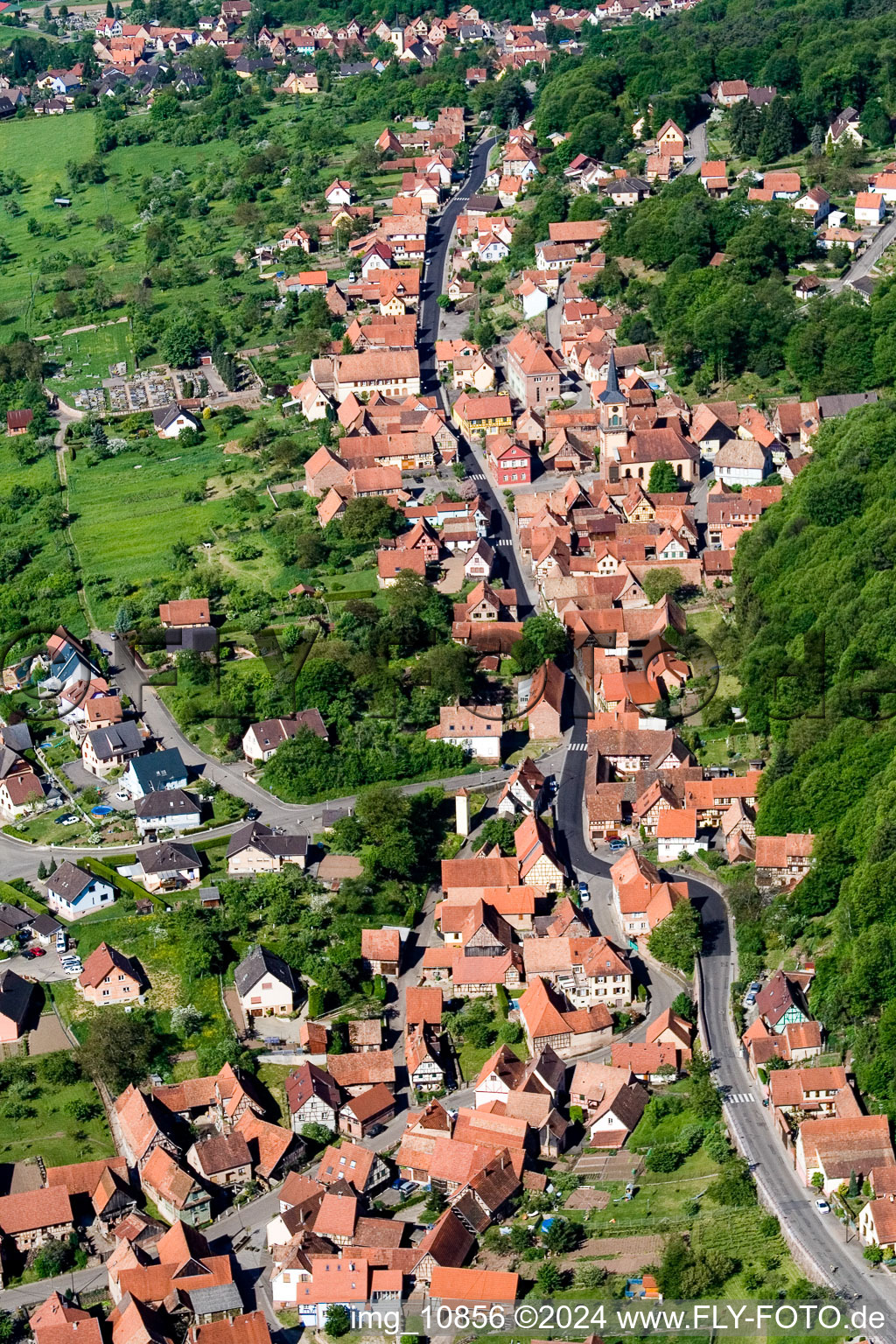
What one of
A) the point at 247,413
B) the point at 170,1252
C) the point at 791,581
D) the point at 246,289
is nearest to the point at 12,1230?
the point at 170,1252

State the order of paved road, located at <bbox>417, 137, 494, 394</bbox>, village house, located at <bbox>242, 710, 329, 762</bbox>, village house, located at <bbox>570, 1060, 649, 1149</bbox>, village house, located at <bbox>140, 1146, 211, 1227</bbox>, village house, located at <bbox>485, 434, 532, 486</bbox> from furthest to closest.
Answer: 1. paved road, located at <bbox>417, 137, 494, 394</bbox>
2. village house, located at <bbox>485, 434, 532, 486</bbox>
3. village house, located at <bbox>242, 710, 329, 762</bbox>
4. village house, located at <bbox>570, 1060, 649, 1149</bbox>
5. village house, located at <bbox>140, 1146, 211, 1227</bbox>

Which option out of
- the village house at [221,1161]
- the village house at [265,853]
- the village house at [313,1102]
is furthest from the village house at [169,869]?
the village house at [221,1161]

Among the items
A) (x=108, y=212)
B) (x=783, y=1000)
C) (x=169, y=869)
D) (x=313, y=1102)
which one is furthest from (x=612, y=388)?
(x=108, y=212)

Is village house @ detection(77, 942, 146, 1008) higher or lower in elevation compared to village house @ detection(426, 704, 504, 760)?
lower

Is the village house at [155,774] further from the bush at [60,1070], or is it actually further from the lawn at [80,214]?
the lawn at [80,214]

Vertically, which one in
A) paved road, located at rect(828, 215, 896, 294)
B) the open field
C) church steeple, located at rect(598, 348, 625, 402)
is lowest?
the open field

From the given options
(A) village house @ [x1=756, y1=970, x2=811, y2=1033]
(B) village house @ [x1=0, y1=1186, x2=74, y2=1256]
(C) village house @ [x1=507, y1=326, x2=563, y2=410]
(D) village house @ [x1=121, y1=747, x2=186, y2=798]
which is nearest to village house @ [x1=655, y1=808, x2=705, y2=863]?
(A) village house @ [x1=756, y1=970, x2=811, y2=1033]

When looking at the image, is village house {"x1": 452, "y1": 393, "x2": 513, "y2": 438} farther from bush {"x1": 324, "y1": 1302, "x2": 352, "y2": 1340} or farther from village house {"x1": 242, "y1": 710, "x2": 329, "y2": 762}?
bush {"x1": 324, "y1": 1302, "x2": 352, "y2": 1340}
